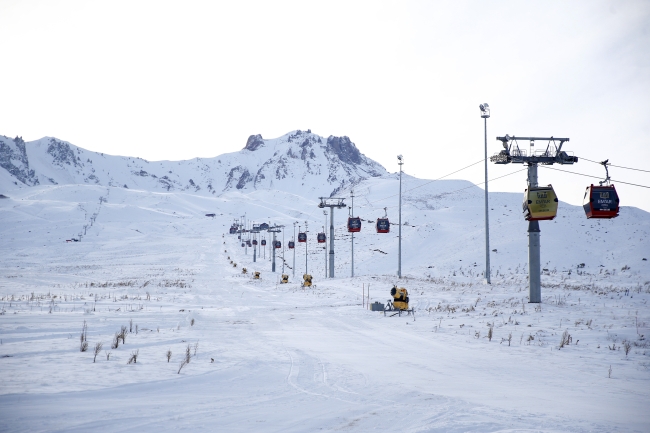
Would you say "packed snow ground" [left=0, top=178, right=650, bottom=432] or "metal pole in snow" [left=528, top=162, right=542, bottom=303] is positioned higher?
"metal pole in snow" [left=528, top=162, right=542, bottom=303]

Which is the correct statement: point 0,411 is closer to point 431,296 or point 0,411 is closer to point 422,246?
point 431,296

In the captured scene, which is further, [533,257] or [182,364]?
[533,257]

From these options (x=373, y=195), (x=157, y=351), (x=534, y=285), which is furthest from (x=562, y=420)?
(x=373, y=195)

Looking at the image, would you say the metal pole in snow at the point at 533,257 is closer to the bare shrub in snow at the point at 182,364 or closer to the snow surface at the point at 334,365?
the snow surface at the point at 334,365

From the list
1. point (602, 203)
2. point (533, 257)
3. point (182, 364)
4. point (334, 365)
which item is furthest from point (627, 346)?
point (182, 364)

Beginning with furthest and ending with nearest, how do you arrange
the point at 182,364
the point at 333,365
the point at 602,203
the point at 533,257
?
the point at 533,257
the point at 602,203
the point at 333,365
the point at 182,364

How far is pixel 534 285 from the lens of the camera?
1933cm

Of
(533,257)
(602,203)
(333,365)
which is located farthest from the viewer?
(533,257)

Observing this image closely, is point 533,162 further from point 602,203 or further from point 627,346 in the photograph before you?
point 627,346

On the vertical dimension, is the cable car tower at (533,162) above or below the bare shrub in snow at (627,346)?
above

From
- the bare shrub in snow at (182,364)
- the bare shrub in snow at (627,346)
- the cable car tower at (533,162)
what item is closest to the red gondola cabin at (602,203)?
the cable car tower at (533,162)

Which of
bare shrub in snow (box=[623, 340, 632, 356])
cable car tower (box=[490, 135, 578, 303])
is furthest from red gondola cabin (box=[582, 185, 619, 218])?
bare shrub in snow (box=[623, 340, 632, 356])

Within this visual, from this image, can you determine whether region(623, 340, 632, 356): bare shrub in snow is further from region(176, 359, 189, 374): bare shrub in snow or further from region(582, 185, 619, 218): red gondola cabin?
region(176, 359, 189, 374): bare shrub in snow

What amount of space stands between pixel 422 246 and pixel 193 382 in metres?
58.9
